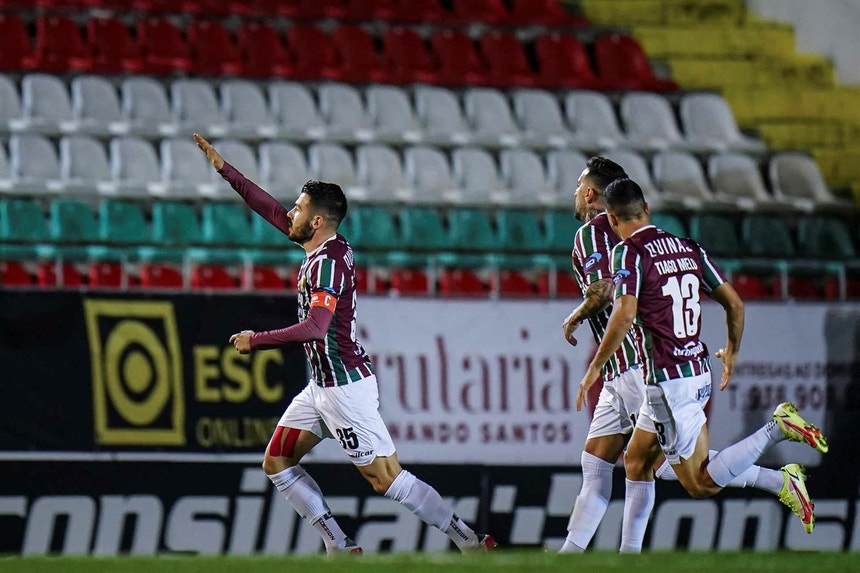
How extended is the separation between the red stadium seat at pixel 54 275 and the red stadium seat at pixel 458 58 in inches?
229

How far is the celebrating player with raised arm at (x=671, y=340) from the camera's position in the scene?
25.5 feet

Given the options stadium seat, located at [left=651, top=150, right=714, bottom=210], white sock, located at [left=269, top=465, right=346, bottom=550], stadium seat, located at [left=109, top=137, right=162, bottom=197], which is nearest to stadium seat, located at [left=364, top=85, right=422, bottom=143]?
stadium seat, located at [left=109, top=137, right=162, bottom=197]

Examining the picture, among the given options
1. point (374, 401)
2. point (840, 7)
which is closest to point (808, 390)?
point (374, 401)

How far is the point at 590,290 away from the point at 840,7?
1089 cm

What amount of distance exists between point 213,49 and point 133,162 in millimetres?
2357

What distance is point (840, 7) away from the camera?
17578mm

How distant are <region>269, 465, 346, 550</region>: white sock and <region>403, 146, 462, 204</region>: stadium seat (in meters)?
6.31

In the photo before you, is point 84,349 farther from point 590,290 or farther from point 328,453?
point 590,290

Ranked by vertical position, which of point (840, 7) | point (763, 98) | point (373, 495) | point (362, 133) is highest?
point (840, 7)

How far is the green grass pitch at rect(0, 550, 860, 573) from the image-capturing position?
6.18m

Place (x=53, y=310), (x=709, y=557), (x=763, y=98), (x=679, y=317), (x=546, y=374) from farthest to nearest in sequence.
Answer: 1. (x=763, y=98)
2. (x=546, y=374)
3. (x=53, y=310)
4. (x=679, y=317)
5. (x=709, y=557)

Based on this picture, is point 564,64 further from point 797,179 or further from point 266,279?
point 266,279

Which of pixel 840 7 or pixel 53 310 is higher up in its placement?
pixel 840 7

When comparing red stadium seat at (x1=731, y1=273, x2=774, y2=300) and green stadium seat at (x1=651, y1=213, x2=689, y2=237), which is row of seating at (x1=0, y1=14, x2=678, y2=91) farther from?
red stadium seat at (x1=731, y1=273, x2=774, y2=300)
